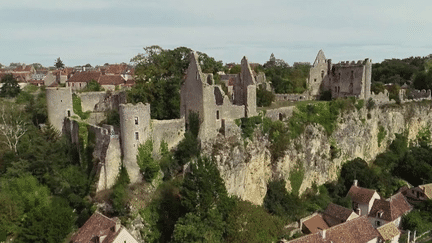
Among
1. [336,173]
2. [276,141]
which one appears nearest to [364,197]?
[336,173]

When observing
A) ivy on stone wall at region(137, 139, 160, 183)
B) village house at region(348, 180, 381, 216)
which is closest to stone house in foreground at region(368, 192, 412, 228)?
village house at region(348, 180, 381, 216)

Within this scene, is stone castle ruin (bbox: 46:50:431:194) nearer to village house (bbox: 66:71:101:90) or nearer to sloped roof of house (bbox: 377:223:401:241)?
sloped roof of house (bbox: 377:223:401:241)

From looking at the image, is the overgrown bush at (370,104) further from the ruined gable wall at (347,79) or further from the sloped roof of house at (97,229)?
the sloped roof of house at (97,229)

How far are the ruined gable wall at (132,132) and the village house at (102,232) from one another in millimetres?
3582

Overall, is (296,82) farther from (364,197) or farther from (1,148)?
(1,148)

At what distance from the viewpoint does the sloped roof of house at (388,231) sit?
30552 millimetres

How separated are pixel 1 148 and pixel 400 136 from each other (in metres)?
44.1

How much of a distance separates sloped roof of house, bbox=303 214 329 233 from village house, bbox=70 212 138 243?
1503cm

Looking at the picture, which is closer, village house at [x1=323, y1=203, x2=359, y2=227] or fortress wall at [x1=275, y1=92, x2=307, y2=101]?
village house at [x1=323, y1=203, x2=359, y2=227]

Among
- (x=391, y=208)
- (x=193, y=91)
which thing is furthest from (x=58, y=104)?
(x=391, y=208)

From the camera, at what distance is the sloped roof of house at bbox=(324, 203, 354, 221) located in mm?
31594

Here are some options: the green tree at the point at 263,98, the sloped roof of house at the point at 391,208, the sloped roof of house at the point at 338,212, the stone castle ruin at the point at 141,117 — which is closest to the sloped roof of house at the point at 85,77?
the stone castle ruin at the point at 141,117

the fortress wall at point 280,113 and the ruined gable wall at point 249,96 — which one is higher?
the ruined gable wall at point 249,96

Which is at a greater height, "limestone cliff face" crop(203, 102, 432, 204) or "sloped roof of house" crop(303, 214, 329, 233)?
"limestone cliff face" crop(203, 102, 432, 204)
